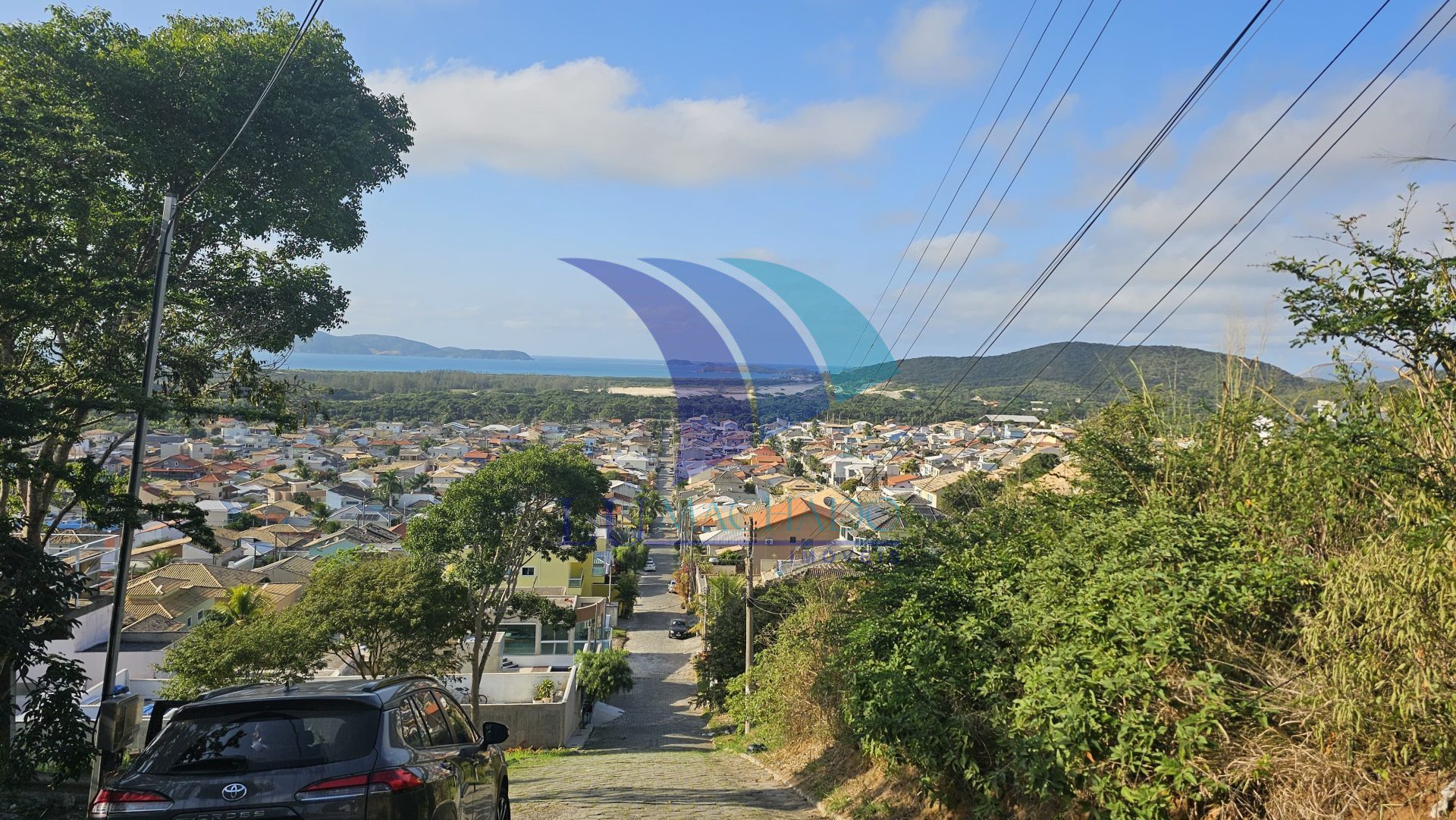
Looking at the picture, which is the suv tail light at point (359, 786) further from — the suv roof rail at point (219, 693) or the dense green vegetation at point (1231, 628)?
the dense green vegetation at point (1231, 628)

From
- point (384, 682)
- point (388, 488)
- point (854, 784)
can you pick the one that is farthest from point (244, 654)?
point (388, 488)

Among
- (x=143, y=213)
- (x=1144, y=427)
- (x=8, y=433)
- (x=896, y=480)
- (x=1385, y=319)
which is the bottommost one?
(x=896, y=480)

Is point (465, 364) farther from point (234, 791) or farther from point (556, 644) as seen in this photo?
point (234, 791)

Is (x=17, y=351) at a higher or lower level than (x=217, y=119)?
lower

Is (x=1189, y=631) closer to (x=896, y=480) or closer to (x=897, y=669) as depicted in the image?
(x=897, y=669)

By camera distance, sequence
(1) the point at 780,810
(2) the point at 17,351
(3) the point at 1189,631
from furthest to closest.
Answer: (2) the point at 17,351
(1) the point at 780,810
(3) the point at 1189,631

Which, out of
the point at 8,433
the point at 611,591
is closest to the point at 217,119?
the point at 8,433

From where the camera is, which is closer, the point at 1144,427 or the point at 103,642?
the point at 1144,427

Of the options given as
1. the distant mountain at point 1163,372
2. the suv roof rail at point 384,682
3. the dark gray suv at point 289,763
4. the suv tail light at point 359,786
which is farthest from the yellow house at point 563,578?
the suv tail light at point 359,786
